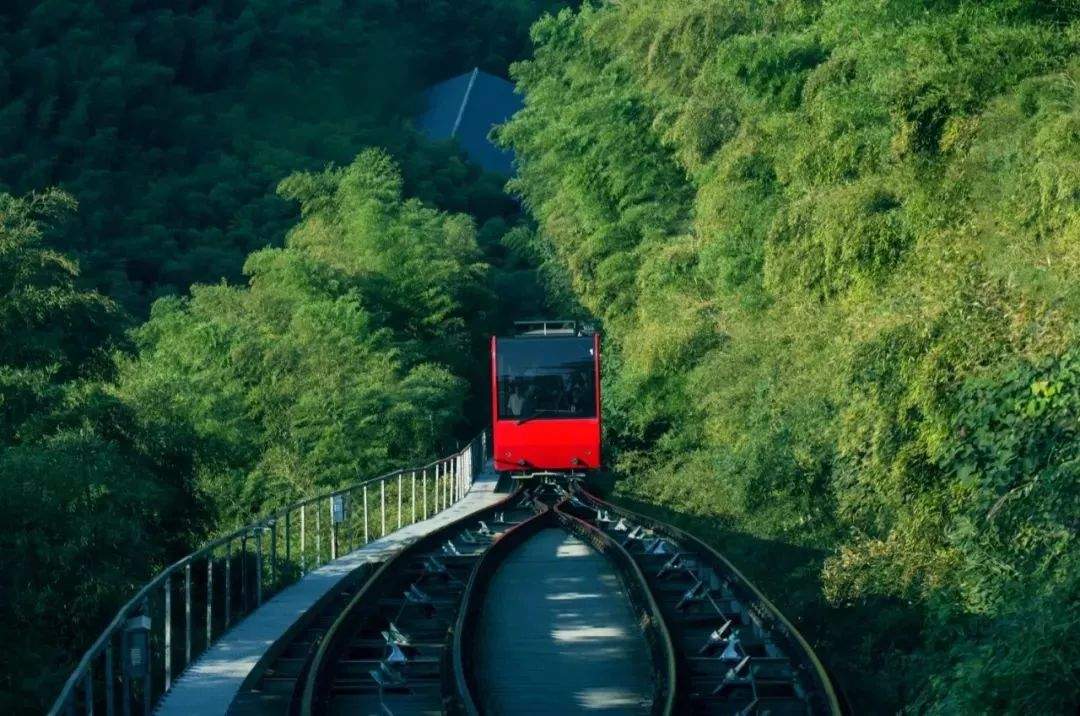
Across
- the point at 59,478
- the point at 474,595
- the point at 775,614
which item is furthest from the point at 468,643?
the point at 59,478

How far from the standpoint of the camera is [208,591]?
14812mm

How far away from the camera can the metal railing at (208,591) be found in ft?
36.1

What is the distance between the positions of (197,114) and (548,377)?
179ft

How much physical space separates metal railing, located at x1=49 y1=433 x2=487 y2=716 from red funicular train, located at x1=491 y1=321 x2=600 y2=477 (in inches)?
66.8

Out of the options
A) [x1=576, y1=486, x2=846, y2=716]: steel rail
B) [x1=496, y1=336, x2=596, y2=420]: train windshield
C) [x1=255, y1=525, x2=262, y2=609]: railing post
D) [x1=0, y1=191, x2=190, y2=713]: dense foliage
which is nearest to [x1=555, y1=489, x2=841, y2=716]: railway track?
[x1=576, y1=486, x2=846, y2=716]: steel rail

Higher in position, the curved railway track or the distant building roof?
the distant building roof

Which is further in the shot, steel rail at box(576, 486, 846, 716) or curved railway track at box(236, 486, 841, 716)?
curved railway track at box(236, 486, 841, 716)

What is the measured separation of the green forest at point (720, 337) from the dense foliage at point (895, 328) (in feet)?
0.14

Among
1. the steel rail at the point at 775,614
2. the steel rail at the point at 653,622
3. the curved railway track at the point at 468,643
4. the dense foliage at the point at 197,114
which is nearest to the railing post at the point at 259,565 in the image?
the curved railway track at the point at 468,643

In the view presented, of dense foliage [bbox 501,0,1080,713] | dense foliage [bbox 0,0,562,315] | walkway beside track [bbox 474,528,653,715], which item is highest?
dense foliage [bbox 0,0,562,315]

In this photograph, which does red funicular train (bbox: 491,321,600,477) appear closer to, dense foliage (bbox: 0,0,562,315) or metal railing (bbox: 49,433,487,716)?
metal railing (bbox: 49,433,487,716)

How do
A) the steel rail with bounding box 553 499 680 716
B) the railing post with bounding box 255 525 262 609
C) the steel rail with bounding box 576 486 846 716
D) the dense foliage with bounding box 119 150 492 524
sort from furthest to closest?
the dense foliage with bounding box 119 150 492 524 < the railing post with bounding box 255 525 262 609 < the steel rail with bounding box 553 499 680 716 < the steel rail with bounding box 576 486 846 716

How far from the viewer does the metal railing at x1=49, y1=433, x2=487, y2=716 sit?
36.1ft

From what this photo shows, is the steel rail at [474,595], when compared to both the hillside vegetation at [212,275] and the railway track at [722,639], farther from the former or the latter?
the hillside vegetation at [212,275]
